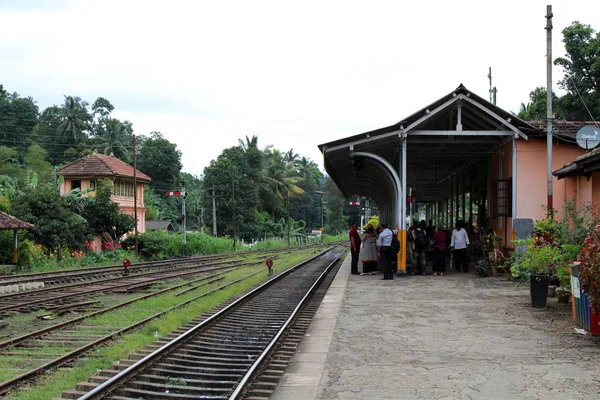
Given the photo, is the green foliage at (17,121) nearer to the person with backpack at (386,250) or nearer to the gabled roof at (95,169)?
the gabled roof at (95,169)

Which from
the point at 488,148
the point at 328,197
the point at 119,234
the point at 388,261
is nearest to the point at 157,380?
the point at 388,261

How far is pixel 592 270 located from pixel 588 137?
790cm

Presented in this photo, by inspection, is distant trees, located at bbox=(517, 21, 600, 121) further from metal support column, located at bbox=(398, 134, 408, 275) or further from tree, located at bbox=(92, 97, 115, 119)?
tree, located at bbox=(92, 97, 115, 119)

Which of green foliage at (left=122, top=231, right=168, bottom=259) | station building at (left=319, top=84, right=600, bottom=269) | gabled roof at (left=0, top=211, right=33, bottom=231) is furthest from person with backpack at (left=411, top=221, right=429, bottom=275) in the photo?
green foliage at (left=122, top=231, right=168, bottom=259)

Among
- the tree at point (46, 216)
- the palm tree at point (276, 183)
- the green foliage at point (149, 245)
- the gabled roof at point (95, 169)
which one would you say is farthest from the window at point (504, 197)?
the palm tree at point (276, 183)

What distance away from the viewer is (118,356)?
7.58 m

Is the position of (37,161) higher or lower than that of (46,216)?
higher

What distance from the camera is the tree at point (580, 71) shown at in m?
31.9

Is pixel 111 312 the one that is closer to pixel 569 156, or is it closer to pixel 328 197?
pixel 569 156

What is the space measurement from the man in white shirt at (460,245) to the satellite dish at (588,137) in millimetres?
3918

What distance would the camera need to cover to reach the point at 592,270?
737 centimetres

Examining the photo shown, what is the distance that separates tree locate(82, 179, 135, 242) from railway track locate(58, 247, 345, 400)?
24312 millimetres

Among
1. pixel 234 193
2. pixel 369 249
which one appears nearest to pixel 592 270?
pixel 369 249

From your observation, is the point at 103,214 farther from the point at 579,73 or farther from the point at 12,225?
the point at 579,73
